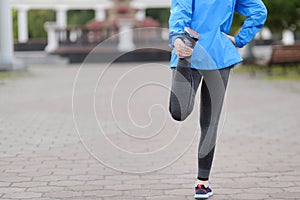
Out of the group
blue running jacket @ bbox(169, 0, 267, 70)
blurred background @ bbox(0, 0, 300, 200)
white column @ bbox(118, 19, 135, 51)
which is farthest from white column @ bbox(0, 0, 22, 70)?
blue running jacket @ bbox(169, 0, 267, 70)

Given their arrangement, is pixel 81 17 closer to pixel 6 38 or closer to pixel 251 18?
pixel 6 38

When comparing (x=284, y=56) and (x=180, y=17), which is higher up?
(x=180, y=17)

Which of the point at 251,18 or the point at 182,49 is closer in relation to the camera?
the point at 182,49

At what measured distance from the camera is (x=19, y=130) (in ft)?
23.1

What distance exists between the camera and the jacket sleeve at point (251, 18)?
3744 mm

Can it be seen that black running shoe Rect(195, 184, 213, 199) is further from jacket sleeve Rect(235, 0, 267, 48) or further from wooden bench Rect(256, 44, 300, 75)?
wooden bench Rect(256, 44, 300, 75)

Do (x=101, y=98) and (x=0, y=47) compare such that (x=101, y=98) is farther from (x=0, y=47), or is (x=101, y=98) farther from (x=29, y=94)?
(x=0, y=47)

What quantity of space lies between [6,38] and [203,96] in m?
15.4

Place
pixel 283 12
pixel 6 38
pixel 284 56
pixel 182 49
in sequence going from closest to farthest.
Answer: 1. pixel 182 49
2. pixel 284 56
3. pixel 283 12
4. pixel 6 38

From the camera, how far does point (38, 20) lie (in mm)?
52562

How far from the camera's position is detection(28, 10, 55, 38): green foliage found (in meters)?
51.6

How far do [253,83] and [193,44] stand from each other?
10.6 metres

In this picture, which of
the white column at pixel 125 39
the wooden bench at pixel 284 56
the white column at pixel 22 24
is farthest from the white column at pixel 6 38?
the white column at pixel 22 24

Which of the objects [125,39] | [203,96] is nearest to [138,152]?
[203,96]
